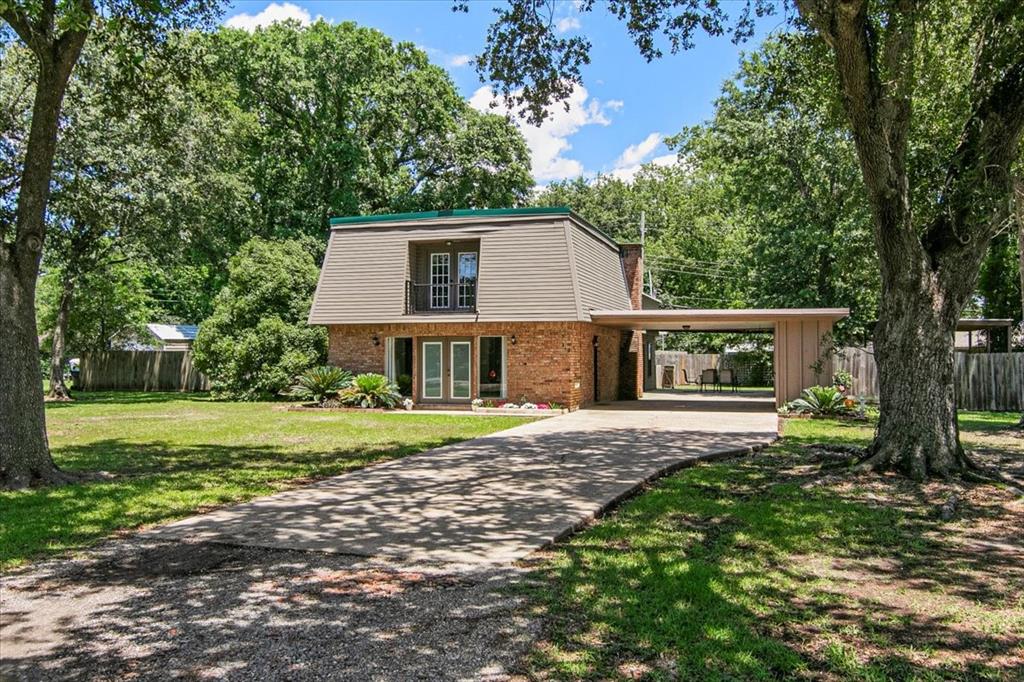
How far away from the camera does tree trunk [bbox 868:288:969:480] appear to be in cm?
848

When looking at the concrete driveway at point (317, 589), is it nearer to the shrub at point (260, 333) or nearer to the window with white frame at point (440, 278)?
the window with white frame at point (440, 278)

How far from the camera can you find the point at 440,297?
67.6ft

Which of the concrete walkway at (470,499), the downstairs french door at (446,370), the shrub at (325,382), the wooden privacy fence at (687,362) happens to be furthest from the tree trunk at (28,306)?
the wooden privacy fence at (687,362)

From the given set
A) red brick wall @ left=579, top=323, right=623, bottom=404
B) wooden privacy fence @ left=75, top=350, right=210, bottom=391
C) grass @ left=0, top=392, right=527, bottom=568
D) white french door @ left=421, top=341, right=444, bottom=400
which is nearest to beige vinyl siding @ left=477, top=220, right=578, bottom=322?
red brick wall @ left=579, top=323, right=623, bottom=404

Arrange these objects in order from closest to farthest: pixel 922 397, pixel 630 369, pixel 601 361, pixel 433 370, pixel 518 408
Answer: pixel 922 397
pixel 518 408
pixel 433 370
pixel 601 361
pixel 630 369

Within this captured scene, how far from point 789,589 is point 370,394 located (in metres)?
16.0

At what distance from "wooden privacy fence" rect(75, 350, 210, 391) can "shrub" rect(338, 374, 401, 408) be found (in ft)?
44.4

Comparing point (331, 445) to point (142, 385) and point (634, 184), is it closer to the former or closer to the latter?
point (142, 385)

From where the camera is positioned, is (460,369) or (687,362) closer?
(460,369)

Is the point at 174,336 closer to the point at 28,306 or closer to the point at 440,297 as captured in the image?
the point at 440,297

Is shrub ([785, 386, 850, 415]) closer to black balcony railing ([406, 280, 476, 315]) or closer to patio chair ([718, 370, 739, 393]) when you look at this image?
black balcony railing ([406, 280, 476, 315])

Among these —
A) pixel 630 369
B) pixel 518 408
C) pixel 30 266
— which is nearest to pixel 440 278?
pixel 518 408

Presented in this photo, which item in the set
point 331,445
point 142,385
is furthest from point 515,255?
point 142,385

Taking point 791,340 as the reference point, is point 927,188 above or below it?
above
